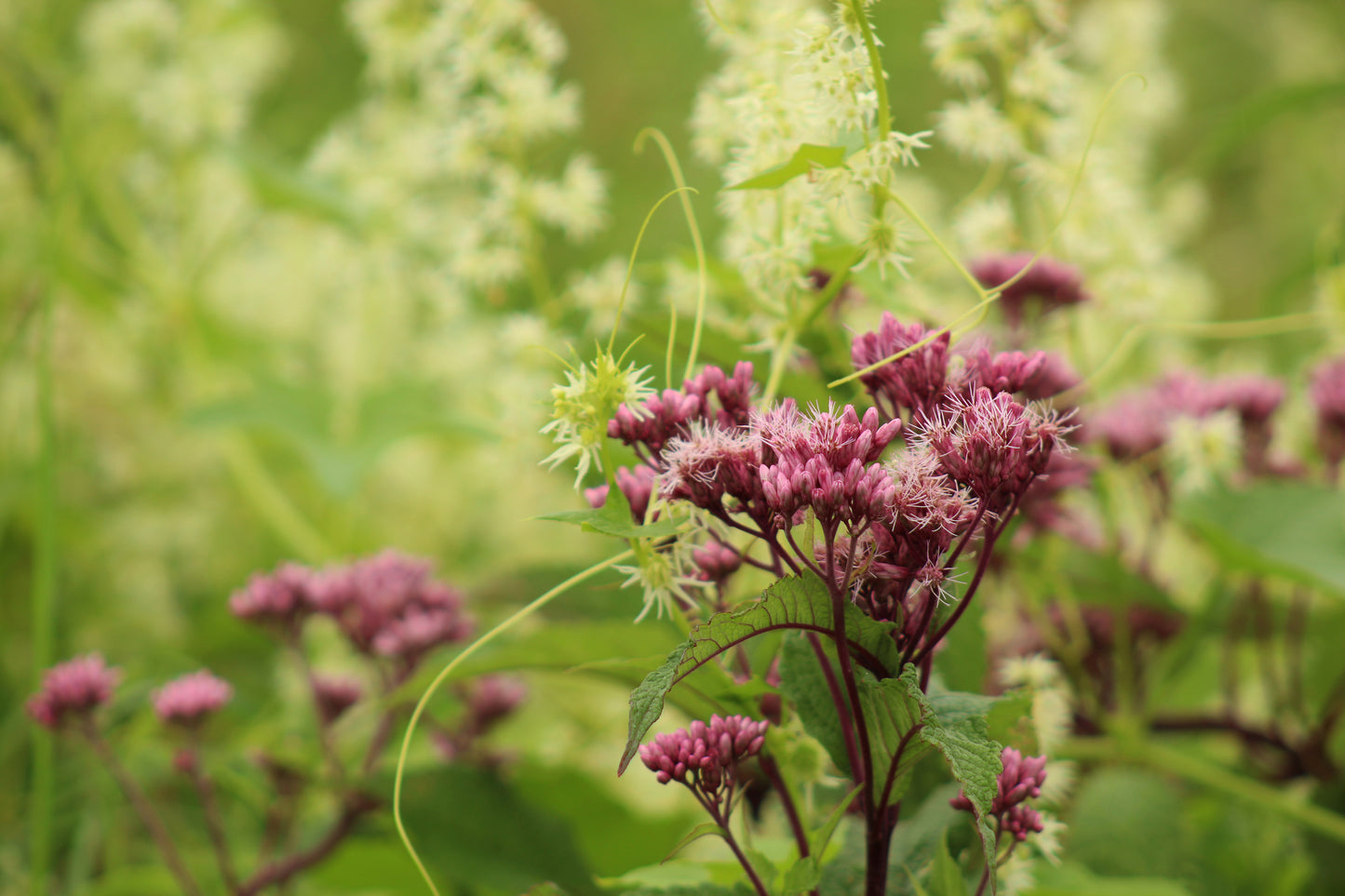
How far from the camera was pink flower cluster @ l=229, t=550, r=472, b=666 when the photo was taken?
52 centimetres

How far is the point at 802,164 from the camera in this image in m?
0.32

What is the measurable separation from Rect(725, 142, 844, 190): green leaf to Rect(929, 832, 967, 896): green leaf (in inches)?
8.3

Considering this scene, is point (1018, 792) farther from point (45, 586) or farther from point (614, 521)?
point (45, 586)

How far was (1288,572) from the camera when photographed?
476mm

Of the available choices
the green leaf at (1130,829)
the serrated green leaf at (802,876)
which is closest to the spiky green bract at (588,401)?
the serrated green leaf at (802,876)

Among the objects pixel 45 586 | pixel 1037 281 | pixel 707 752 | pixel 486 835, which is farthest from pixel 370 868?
pixel 1037 281

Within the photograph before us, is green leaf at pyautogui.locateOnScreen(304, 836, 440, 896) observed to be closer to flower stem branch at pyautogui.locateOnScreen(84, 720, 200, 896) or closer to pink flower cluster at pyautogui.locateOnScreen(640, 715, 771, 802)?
flower stem branch at pyautogui.locateOnScreen(84, 720, 200, 896)

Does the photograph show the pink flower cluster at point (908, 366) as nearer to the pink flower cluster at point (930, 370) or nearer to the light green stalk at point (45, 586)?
the pink flower cluster at point (930, 370)

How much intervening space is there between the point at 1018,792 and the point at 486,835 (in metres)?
0.31

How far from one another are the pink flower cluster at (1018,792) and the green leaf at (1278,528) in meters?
0.28

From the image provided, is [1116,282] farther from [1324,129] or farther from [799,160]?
[1324,129]

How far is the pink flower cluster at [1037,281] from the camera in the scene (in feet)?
1.69

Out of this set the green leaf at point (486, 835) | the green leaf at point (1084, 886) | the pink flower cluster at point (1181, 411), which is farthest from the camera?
the pink flower cluster at point (1181, 411)

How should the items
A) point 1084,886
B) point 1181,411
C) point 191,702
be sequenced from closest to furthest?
point 1084,886, point 191,702, point 1181,411
